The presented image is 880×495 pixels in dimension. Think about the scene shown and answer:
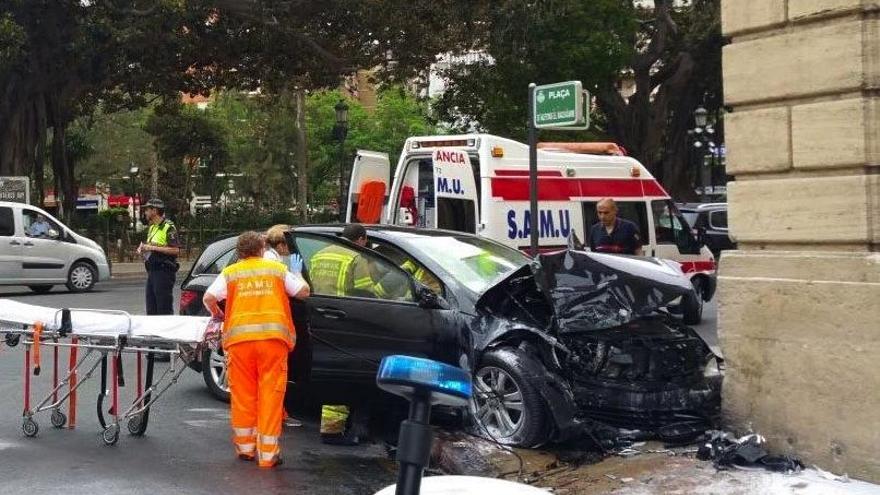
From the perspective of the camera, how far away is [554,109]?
1023 centimetres

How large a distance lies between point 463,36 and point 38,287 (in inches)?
479

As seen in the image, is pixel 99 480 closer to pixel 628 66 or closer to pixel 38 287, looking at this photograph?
pixel 38 287

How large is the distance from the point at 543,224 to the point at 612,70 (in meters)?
19.5

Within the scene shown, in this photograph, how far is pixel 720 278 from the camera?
7.18 metres

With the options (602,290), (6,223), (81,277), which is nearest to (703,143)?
(81,277)

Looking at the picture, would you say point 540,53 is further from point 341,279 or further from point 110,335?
point 110,335

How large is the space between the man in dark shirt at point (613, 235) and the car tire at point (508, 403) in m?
4.11

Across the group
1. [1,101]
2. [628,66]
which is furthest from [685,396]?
[628,66]

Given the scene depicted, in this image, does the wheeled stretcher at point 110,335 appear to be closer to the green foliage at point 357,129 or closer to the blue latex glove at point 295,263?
the blue latex glove at point 295,263

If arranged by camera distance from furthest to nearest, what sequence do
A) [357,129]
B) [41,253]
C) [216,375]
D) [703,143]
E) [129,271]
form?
[357,129]
[703,143]
[129,271]
[41,253]
[216,375]

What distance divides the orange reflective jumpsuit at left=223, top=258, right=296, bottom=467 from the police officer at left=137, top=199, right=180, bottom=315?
5.17 meters

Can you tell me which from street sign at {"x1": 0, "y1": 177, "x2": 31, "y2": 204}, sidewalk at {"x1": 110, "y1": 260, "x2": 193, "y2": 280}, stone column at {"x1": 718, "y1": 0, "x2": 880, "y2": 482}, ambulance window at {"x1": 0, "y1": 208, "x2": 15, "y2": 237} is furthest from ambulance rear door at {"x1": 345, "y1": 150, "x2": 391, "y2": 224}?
street sign at {"x1": 0, "y1": 177, "x2": 31, "y2": 204}

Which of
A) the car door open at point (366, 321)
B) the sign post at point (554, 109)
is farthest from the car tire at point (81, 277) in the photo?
the car door open at point (366, 321)

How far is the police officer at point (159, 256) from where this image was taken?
12.2 m
